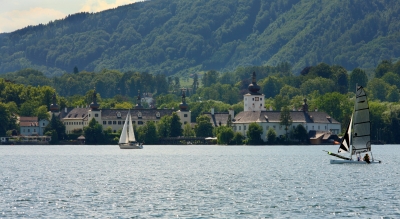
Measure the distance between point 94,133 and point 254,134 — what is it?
3634 cm

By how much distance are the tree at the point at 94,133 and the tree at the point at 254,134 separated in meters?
34.0

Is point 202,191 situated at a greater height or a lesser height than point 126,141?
lesser

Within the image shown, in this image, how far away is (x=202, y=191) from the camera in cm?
6331

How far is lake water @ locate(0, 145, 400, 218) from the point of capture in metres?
52.2

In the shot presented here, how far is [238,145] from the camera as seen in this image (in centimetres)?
17600

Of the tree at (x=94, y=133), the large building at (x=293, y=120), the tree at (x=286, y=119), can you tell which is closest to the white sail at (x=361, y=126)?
the tree at (x=286, y=119)

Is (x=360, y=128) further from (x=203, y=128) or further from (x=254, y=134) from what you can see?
(x=203, y=128)

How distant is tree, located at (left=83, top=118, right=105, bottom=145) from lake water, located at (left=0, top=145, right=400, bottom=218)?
331ft

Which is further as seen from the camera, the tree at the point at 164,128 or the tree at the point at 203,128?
the tree at the point at 203,128

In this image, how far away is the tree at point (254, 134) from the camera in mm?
173025

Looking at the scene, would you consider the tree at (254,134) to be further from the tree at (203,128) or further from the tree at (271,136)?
the tree at (203,128)

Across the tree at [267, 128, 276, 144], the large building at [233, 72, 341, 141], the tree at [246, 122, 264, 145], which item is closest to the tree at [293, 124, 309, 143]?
the large building at [233, 72, 341, 141]

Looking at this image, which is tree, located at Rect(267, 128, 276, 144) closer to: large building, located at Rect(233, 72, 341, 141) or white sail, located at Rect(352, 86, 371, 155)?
large building, located at Rect(233, 72, 341, 141)

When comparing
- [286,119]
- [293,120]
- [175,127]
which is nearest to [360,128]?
[286,119]
